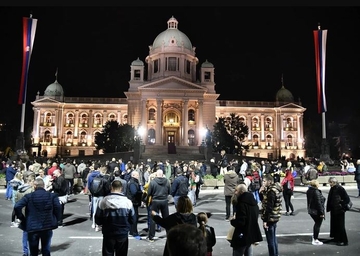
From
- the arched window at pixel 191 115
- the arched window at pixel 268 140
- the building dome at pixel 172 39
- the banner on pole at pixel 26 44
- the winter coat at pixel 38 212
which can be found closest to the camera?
the winter coat at pixel 38 212

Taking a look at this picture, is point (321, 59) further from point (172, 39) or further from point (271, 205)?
point (172, 39)

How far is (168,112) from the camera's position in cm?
6619

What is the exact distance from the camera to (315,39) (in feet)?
94.3

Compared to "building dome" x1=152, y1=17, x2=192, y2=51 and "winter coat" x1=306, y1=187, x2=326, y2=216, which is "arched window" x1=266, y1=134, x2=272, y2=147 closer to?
"building dome" x1=152, y1=17, x2=192, y2=51

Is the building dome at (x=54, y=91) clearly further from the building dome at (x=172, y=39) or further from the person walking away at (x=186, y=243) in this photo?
the person walking away at (x=186, y=243)

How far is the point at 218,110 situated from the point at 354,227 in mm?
64426

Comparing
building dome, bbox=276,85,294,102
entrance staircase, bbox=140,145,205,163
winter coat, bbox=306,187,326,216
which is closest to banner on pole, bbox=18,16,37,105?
entrance staircase, bbox=140,145,205,163

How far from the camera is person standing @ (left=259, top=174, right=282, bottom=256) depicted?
7.44 metres

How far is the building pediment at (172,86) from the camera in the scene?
60719mm

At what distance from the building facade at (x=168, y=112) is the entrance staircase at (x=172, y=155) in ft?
34.0

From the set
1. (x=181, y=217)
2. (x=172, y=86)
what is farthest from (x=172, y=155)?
(x=181, y=217)

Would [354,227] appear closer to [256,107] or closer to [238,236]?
[238,236]


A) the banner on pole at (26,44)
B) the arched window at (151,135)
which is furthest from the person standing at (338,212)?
the arched window at (151,135)

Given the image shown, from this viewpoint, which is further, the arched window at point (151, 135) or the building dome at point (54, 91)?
the building dome at point (54, 91)
